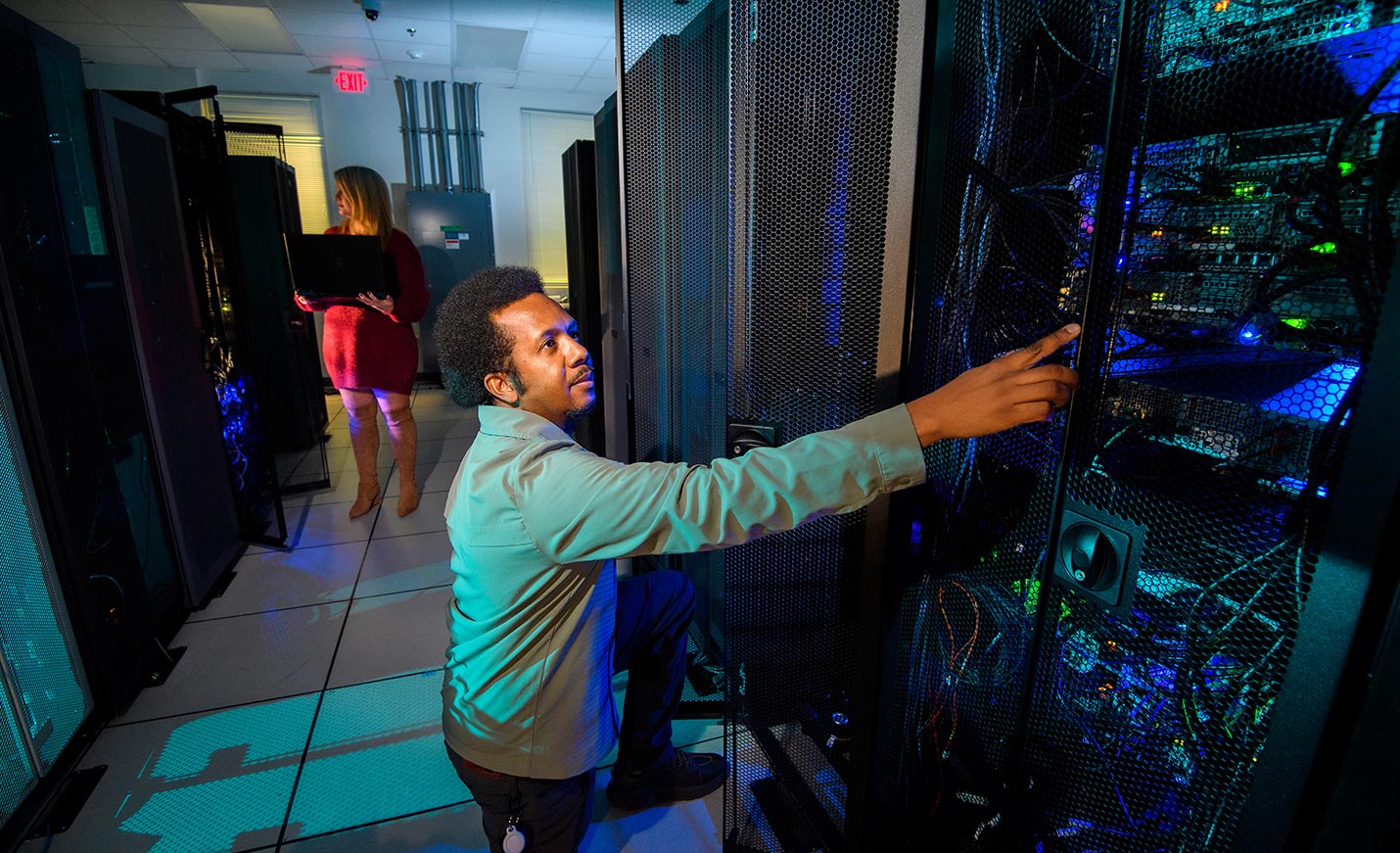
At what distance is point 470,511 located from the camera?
104 cm

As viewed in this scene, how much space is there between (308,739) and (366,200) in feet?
7.03

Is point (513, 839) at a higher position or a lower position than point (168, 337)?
lower

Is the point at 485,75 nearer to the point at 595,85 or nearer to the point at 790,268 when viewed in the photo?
the point at 595,85

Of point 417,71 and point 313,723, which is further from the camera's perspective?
point 417,71

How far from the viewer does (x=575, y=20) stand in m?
4.78

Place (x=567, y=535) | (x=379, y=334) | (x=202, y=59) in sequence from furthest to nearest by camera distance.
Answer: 1. (x=202, y=59)
2. (x=379, y=334)
3. (x=567, y=535)

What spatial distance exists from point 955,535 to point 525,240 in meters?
6.74

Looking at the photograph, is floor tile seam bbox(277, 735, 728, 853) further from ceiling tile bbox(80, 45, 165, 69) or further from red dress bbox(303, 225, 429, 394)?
ceiling tile bbox(80, 45, 165, 69)

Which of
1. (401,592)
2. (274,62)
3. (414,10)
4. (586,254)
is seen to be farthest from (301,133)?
(401,592)

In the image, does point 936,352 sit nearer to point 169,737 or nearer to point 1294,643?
point 1294,643

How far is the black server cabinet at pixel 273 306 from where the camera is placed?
390 centimetres

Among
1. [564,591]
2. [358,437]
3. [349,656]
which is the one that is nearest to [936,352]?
[564,591]

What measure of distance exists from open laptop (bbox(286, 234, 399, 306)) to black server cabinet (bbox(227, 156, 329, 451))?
1233mm

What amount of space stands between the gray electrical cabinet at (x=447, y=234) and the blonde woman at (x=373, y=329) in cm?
337
